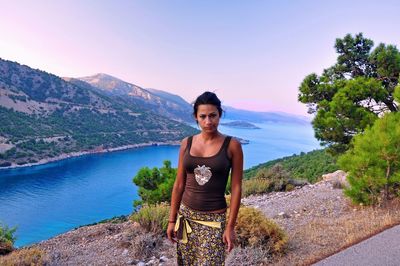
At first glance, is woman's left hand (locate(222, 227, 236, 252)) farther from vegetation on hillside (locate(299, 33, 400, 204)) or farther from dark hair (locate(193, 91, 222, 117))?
vegetation on hillside (locate(299, 33, 400, 204))

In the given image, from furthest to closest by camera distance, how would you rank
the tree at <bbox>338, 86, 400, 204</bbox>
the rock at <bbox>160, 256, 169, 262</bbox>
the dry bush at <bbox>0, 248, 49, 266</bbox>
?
the tree at <bbox>338, 86, 400, 204</bbox> < the rock at <bbox>160, 256, 169, 262</bbox> < the dry bush at <bbox>0, 248, 49, 266</bbox>

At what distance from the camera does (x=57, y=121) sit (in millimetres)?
78062

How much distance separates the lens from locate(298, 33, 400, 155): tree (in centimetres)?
1098

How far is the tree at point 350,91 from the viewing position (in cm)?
1098

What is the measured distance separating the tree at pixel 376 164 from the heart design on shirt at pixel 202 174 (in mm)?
4912

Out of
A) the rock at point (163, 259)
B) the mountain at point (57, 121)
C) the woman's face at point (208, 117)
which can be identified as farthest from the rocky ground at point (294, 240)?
the mountain at point (57, 121)

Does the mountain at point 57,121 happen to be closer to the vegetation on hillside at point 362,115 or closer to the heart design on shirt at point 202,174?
the vegetation on hillside at point 362,115

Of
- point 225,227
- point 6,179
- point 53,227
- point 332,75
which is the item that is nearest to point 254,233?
point 225,227

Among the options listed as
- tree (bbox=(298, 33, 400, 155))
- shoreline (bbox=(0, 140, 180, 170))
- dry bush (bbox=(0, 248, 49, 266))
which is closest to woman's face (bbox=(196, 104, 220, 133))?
dry bush (bbox=(0, 248, 49, 266))

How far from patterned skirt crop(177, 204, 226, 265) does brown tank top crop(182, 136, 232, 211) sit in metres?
0.06

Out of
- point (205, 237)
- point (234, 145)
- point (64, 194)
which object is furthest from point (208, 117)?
point (64, 194)

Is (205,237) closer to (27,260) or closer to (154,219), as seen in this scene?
(27,260)

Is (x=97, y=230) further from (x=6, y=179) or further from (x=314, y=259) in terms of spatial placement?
(x=6, y=179)

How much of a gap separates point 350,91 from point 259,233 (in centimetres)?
816
